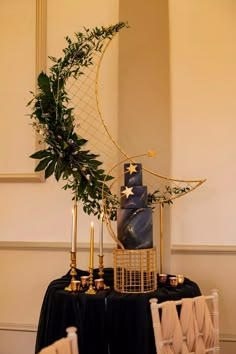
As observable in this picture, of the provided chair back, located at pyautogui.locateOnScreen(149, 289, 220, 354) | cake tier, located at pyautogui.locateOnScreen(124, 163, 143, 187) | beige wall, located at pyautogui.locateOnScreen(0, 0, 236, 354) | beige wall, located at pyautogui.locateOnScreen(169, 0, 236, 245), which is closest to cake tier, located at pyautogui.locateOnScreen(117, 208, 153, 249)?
cake tier, located at pyautogui.locateOnScreen(124, 163, 143, 187)

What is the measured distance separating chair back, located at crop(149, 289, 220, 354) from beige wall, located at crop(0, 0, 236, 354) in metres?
0.98

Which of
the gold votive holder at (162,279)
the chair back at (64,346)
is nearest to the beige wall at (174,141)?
the gold votive holder at (162,279)

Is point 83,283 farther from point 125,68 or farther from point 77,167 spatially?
point 125,68

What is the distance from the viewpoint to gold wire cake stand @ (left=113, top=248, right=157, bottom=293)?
2.08m

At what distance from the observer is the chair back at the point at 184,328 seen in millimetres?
1596

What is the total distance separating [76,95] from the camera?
2.97 m

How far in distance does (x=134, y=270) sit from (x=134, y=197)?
379 mm

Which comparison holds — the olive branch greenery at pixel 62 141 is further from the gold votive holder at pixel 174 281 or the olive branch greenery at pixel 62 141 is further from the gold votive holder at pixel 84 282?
the gold votive holder at pixel 174 281

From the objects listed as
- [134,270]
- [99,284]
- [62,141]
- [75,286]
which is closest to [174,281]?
[134,270]

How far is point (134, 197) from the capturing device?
2102 millimetres

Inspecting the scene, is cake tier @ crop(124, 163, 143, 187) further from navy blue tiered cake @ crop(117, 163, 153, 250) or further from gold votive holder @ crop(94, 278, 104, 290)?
gold votive holder @ crop(94, 278, 104, 290)

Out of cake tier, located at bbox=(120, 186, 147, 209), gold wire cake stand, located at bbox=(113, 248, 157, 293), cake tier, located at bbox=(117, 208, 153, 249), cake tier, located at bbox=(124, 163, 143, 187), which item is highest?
cake tier, located at bbox=(124, 163, 143, 187)

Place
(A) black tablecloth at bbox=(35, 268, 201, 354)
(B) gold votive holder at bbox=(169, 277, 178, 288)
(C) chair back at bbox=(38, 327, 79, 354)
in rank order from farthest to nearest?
(B) gold votive holder at bbox=(169, 277, 178, 288), (A) black tablecloth at bbox=(35, 268, 201, 354), (C) chair back at bbox=(38, 327, 79, 354)

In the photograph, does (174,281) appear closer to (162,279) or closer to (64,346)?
(162,279)
